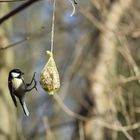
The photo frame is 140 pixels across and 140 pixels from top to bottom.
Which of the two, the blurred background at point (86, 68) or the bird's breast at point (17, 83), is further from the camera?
the blurred background at point (86, 68)

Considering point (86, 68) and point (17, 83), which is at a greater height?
point (86, 68)

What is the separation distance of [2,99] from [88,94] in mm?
1515

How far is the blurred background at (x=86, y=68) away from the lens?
356cm

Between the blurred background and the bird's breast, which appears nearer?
the bird's breast

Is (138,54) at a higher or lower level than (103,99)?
higher

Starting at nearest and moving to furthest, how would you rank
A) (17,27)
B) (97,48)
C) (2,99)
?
(2,99)
(97,48)
(17,27)

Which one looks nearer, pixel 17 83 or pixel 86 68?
pixel 17 83

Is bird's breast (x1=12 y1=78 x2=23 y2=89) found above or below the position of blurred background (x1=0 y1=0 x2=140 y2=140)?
below

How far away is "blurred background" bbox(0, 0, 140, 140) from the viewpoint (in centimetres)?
356

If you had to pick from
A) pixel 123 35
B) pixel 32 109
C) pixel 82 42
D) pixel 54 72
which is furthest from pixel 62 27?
pixel 54 72

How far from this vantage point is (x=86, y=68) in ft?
16.8

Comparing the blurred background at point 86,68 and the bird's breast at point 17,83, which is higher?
the blurred background at point 86,68

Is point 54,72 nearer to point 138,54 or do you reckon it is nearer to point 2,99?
point 2,99

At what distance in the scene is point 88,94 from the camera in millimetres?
4855
